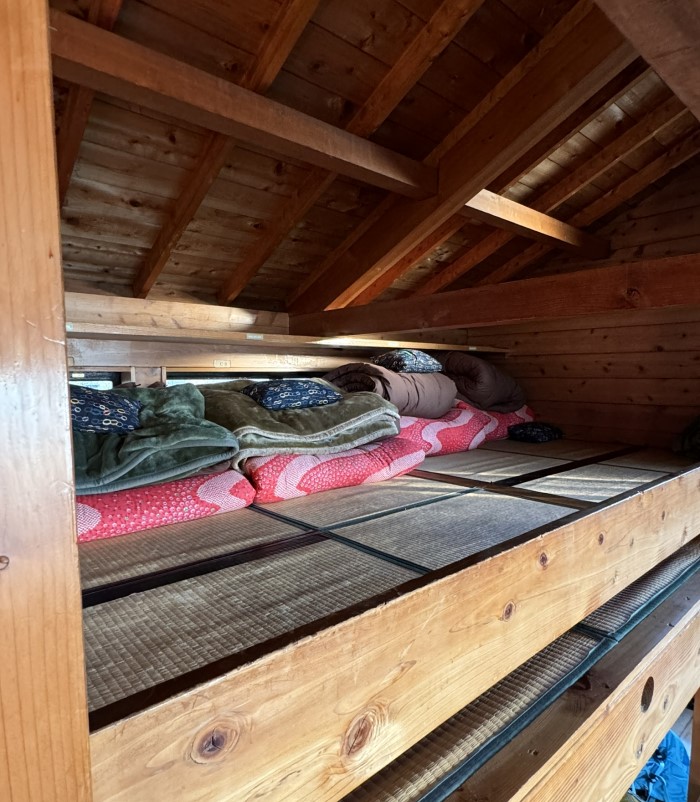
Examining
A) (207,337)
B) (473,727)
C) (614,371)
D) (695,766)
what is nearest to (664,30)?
(473,727)

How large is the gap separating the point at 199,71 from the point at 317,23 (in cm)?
45

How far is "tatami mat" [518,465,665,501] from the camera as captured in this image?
1.56 meters

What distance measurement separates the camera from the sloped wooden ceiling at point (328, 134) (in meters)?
1.61

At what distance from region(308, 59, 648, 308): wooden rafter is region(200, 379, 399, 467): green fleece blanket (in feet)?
4.05

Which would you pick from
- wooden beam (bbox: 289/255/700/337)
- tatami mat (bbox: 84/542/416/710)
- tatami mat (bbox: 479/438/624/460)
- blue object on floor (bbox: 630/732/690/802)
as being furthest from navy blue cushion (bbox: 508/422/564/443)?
tatami mat (bbox: 84/542/416/710)

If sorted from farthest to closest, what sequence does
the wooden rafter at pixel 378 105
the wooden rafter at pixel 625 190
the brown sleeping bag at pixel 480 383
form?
the brown sleeping bag at pixel 480 383
the wooden rafter at pixel 625 190
the wooden rafter at pixel 378 105

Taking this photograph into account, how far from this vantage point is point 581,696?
967 millimetres

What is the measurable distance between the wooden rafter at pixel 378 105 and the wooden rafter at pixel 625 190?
1648 millimetres

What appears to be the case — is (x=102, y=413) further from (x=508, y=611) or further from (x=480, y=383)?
(x=480, y=383)

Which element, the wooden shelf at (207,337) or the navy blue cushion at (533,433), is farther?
the navy blue cushion at (533,433)

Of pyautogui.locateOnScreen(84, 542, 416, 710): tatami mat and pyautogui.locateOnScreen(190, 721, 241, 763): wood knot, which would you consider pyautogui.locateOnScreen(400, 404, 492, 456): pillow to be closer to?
pyautogui.locateOnScreen(84, 542, 416, 710): tatami mat

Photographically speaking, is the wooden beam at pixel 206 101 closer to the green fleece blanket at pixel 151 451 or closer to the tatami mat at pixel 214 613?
the green fleece blanket at pixel 151 451

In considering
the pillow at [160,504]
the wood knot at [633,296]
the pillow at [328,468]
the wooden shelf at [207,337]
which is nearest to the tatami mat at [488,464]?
the pillow at [328,468]

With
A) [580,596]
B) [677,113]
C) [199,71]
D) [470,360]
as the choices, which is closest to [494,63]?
[677,113]
